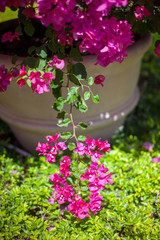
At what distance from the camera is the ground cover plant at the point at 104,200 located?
1408 millimetres

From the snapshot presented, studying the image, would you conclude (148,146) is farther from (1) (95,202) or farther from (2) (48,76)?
(2) (48,76)

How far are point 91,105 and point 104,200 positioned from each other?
0.60 metres

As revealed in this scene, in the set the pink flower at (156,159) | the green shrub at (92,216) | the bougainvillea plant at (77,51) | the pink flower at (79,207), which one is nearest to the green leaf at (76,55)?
the bougainvillea plant at (77,51)

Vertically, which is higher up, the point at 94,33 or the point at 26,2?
the point at 26,2

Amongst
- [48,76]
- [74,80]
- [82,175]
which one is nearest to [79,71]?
[74,80]

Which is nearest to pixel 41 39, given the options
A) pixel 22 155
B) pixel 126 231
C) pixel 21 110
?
pixel 21 110

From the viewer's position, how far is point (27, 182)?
1.69 m

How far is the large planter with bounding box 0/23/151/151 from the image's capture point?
5.64ft

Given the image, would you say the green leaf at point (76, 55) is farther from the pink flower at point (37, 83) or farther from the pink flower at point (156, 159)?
the pink flower at point (156, 159)

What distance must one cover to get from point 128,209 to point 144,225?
0.14 metres

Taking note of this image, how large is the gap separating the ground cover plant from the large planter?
0.20 metres

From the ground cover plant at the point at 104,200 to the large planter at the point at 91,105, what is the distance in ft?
0.65

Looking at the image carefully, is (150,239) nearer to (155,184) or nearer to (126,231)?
(126,231)

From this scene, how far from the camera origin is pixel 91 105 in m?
1.80
